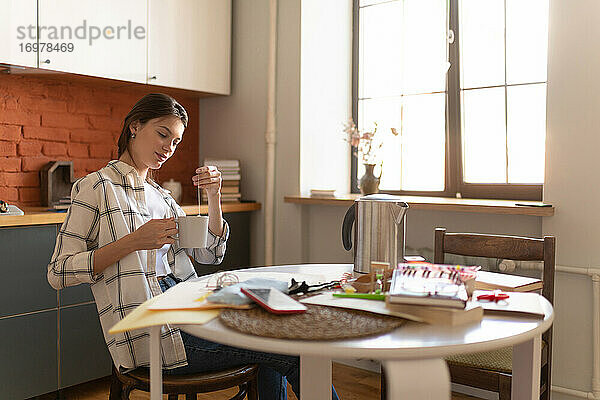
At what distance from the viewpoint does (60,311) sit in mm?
2635

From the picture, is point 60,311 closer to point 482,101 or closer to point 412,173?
point 412,173

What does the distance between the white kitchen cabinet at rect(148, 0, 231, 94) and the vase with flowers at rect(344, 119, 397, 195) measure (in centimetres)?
85

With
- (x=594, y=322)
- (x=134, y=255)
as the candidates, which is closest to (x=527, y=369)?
(x=134, y=255)

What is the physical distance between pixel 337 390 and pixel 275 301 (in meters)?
1.74

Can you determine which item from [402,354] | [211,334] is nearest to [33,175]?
[211,334]

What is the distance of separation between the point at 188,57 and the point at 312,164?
0.89 m

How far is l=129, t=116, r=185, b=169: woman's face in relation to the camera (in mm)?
1947

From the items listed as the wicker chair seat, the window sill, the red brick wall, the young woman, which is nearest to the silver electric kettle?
the young woman

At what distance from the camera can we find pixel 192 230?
1.71 metres

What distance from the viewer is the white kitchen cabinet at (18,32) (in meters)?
2.53

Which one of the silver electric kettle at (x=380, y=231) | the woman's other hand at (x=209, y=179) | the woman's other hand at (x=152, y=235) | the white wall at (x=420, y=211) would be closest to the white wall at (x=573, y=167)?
the white wall at (x=420, y=211)

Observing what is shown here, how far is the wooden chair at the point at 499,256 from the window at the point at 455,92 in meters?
0.90

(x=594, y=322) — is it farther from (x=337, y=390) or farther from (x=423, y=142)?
(x=423, y=142)

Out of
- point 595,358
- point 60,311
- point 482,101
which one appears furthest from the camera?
point 482,101
